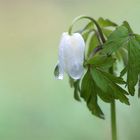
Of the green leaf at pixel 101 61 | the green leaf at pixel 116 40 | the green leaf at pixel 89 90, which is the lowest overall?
the green leaf at pixel 89 90

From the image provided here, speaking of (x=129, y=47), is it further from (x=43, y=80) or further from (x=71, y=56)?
(x=43, y=80)

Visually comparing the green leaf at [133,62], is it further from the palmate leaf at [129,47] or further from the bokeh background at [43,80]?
the bokeh background at [43,80]

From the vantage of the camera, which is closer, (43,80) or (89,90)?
(89,90)

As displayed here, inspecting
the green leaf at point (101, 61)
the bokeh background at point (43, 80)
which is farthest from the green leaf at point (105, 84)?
the bokeh background at point (43, 80)

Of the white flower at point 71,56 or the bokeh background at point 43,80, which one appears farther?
the bokeh background at point 43,80

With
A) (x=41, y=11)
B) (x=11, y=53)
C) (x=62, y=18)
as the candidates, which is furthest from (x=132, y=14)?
(x=11, y=53)

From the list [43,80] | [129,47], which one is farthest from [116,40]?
[43,80]
